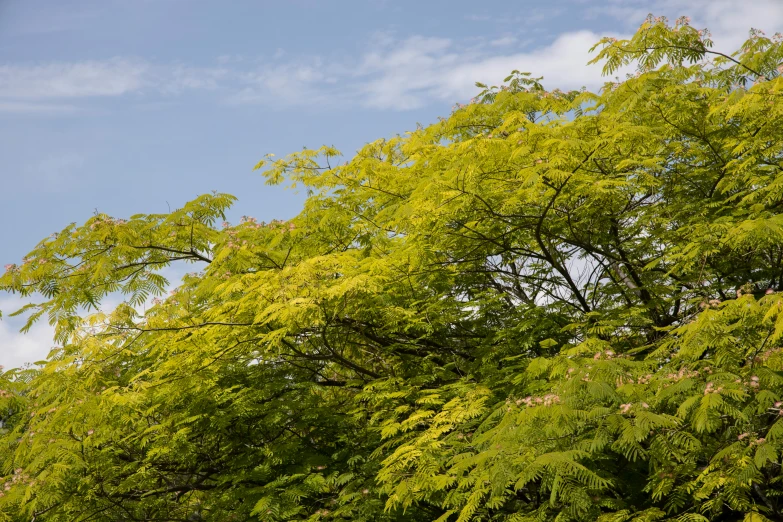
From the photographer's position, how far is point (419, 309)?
28.8ft

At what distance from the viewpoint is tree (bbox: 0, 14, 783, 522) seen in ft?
21.3

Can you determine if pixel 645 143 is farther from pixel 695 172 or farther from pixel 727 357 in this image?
pixel 727 357

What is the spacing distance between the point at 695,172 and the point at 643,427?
5.25 metres

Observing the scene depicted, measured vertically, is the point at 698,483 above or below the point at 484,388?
below

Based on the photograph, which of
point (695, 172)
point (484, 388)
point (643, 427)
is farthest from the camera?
point (695, 172)

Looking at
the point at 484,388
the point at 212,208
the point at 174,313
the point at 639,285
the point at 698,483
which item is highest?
the point at 212,208

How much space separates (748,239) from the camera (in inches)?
244

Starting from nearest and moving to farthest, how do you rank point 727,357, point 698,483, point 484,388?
point 727,357 → point 698,483 → point 484,388

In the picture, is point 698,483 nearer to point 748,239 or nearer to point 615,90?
point 748,239

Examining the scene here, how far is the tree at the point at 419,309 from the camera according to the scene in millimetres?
6504

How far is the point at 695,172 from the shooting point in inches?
337

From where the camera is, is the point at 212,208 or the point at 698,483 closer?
the point at 698,483

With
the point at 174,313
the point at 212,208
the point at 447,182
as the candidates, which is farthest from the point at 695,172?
the point at 174,313

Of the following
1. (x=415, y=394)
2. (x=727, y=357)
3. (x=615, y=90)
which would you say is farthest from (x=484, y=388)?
(x=615, y=90)
